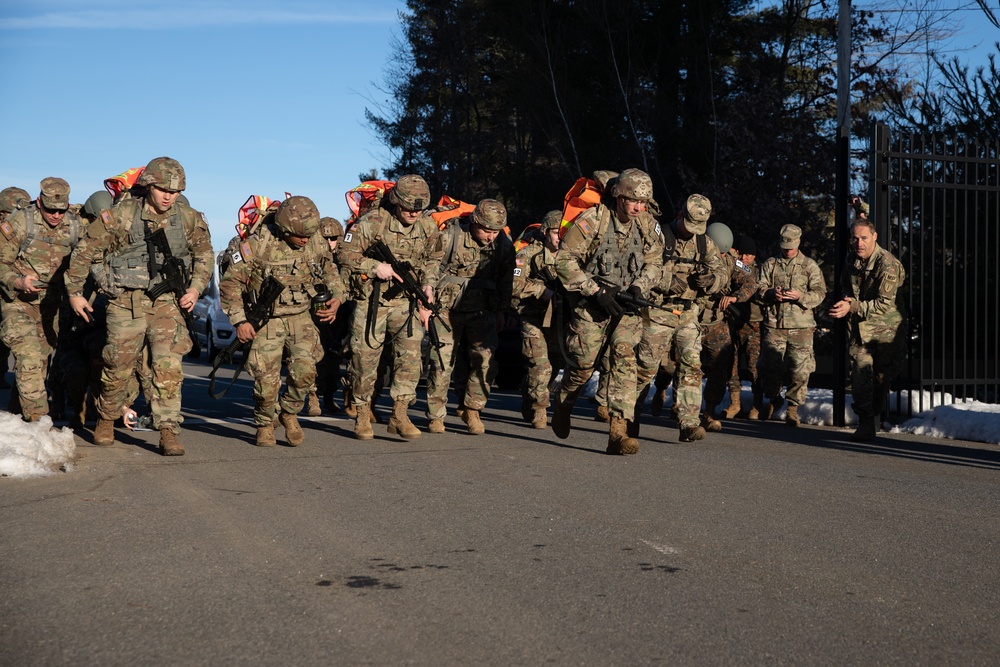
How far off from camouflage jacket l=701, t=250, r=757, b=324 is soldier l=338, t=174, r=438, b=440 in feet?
10.0

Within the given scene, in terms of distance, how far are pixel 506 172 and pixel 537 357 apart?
17.7 meters

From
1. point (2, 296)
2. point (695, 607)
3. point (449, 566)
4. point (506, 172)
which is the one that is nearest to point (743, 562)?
point (695, 607)

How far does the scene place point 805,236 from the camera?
21.4m

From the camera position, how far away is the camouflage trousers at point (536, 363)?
37.2ft

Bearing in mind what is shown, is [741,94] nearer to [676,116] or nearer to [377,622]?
[676,116]

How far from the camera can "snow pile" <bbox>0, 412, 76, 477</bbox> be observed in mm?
7738

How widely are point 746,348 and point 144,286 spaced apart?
6.92 meters

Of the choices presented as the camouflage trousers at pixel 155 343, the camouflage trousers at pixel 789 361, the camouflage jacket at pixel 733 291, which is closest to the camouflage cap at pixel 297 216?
the camouflage trousers at pixel 155 343

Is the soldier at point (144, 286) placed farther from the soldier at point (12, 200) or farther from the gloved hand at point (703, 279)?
the gloved hand at point (703, 279)

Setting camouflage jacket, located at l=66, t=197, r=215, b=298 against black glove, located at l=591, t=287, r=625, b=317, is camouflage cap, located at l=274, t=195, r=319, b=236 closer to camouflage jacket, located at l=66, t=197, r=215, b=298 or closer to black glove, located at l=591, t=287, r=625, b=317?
camouflage jacket, located at l=66, t=197, r=215, b=298

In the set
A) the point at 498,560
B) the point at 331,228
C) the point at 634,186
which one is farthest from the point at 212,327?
the point at 498,560

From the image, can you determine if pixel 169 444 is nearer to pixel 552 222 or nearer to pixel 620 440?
pixel 620 440

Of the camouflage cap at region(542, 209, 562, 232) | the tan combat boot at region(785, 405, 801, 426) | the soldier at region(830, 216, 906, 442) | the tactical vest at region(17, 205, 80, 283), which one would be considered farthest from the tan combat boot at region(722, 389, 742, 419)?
the tactical vest at region(17, 205, 80, 283)

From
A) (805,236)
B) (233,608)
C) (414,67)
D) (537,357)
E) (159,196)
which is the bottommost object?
(233,608)
